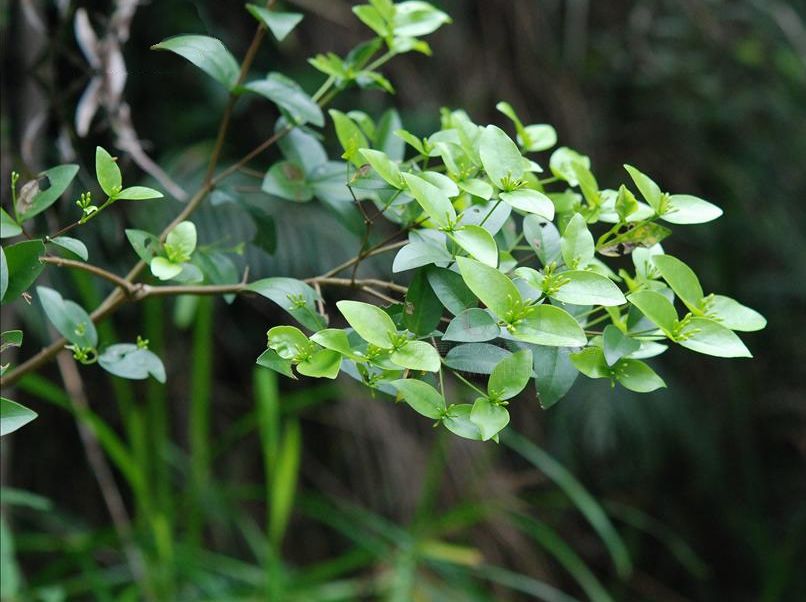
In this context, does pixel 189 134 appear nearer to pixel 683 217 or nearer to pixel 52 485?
pixel 52 485

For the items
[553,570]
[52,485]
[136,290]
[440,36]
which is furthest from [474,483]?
[136,290]

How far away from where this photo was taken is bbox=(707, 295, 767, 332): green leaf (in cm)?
37

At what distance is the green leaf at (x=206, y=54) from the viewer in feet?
1.42

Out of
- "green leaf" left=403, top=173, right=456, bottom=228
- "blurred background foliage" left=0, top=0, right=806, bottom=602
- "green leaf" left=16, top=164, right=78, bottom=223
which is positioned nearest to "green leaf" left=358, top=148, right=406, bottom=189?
"green leaf" left=403, top=173, right=456, bottom=228

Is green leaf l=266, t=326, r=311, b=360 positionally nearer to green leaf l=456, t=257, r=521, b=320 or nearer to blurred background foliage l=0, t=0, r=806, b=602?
green leaf l=456, t=257, r=521, b=320

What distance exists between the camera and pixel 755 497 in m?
1.49

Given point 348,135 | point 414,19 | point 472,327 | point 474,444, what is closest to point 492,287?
point 472,327

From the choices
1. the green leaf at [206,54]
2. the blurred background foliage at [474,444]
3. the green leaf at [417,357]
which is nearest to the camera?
the green leaf at [417,357]

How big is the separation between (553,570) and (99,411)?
777 mm

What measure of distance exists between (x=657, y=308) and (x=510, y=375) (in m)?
0.06

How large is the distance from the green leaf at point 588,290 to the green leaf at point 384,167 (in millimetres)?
80

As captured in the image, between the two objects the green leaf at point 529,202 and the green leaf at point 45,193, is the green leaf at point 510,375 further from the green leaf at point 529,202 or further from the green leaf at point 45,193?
the green leaf at point 45,193

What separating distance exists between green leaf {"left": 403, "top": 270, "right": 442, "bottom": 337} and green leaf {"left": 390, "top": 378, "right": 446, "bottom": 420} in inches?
1.1

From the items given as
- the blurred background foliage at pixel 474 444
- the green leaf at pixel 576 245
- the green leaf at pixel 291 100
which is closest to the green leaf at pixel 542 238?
the green leaf at pixel 576 245
